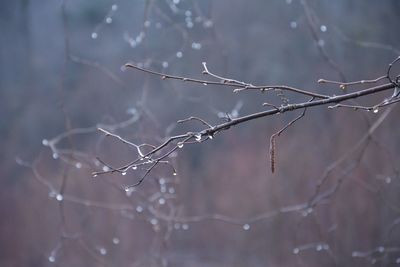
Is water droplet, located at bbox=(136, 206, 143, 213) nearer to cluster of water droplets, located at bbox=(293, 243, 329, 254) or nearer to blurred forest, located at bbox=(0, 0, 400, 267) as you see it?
blurred forest, located at bbox=(0, 0, 400, 267)

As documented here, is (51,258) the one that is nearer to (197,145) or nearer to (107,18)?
(197,145)

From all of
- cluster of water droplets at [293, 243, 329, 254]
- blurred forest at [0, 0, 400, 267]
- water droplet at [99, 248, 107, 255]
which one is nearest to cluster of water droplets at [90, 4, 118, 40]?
blurred forest at [0, 0, 400, 267]

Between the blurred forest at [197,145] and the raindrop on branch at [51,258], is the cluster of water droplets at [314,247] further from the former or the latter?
the raindrop on branch at [51,258]

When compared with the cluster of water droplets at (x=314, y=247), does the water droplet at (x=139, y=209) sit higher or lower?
higher

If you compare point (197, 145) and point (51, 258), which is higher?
point (197, 145)

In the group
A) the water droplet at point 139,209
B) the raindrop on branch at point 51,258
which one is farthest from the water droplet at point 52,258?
the water droplet at point 139,209

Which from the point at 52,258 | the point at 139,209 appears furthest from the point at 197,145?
the point at 52,258

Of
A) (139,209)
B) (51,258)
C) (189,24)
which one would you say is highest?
(189,24)

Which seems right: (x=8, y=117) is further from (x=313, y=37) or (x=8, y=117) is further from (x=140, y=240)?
(x=313, y=37)

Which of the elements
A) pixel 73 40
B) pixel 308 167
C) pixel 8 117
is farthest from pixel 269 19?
pixel 8 117
